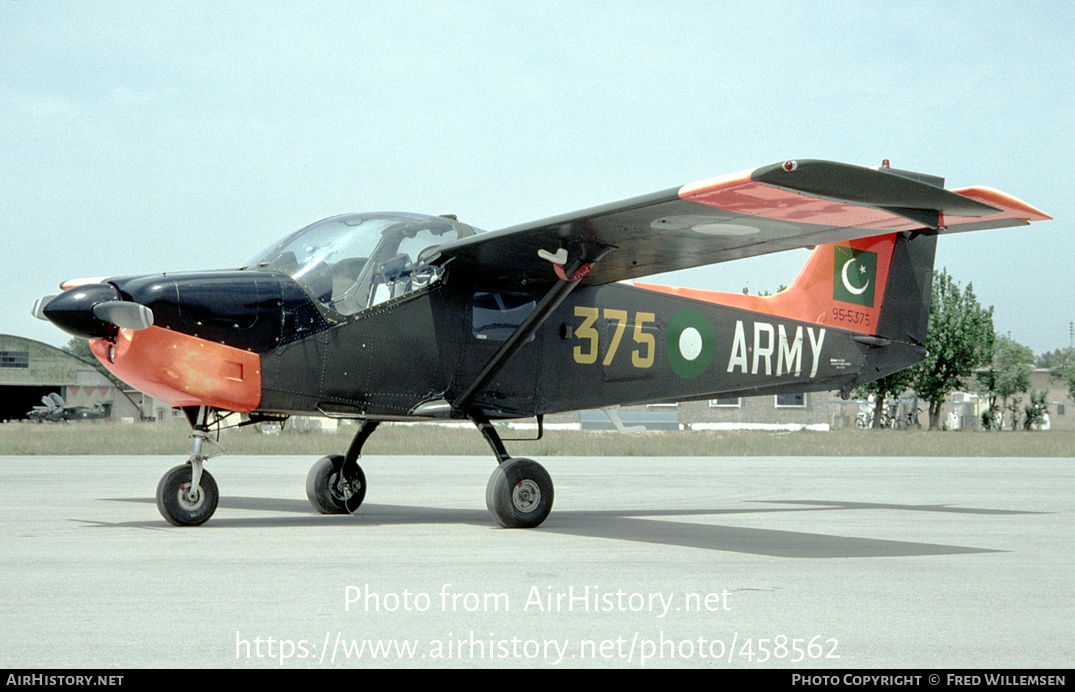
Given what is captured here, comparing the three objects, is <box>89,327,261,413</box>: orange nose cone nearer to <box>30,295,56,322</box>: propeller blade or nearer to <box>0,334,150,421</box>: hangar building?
<box>30,295,56,322</box>: propeller blade

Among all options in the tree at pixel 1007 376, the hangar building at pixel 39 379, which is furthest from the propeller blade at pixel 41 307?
the tree at pixel 1007 376

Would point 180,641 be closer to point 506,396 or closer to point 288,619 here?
point 288,619

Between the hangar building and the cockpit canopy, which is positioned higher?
the cockpit canopy

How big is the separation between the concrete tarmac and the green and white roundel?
5.32ft

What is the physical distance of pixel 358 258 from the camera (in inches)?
347

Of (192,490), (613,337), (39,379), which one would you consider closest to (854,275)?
(613,337)

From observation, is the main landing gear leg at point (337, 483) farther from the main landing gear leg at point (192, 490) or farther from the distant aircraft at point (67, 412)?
the distant aircraft at point (67, 412)

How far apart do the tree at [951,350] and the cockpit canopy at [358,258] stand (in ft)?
195

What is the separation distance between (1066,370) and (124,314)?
112 m

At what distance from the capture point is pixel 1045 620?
4.87m

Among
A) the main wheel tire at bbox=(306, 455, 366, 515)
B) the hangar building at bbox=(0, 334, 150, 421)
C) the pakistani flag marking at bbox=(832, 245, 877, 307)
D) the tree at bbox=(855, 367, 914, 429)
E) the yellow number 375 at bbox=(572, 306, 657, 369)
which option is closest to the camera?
the yellow number 375 at bbox=(572, 306, 657, 369)

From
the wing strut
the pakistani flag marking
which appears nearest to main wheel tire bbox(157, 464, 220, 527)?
→ the wing strut

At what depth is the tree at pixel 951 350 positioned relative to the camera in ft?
209

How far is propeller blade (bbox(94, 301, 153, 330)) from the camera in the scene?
299 inches
